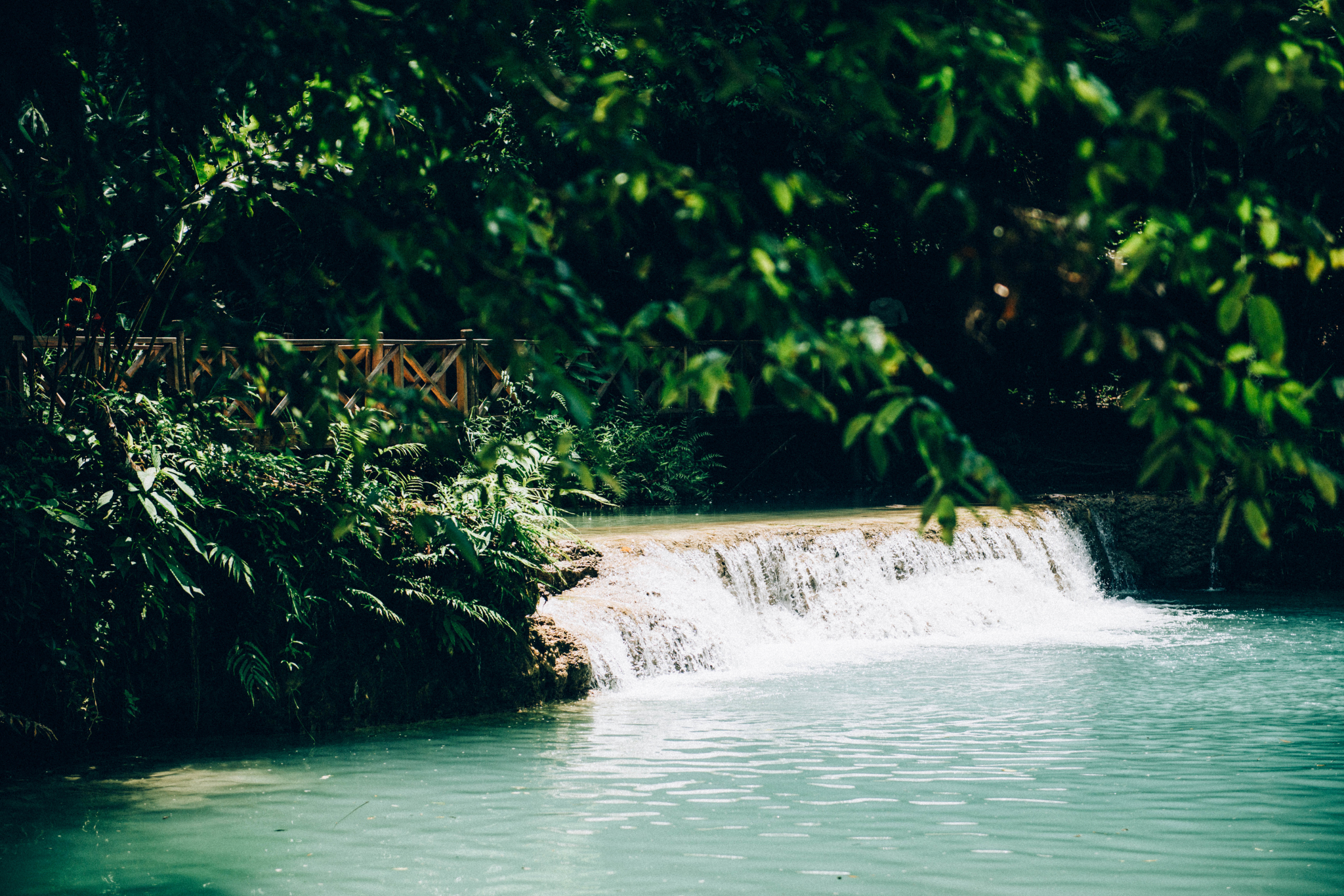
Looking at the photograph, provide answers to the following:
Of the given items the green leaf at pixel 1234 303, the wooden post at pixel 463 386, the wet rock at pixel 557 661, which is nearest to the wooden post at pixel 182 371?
the wet rock at pixel 557 661

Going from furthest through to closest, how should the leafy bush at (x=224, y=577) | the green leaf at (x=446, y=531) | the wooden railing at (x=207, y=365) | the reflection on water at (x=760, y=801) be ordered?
the leafy bush at (x=224, y=577), the reflection on water at (x=760, y=801), the wooden railing at (x=207, y=365), the green leaf at (x=446, y=531)

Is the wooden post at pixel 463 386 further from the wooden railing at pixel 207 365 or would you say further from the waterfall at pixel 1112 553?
the waterfall at pixel 1112 553

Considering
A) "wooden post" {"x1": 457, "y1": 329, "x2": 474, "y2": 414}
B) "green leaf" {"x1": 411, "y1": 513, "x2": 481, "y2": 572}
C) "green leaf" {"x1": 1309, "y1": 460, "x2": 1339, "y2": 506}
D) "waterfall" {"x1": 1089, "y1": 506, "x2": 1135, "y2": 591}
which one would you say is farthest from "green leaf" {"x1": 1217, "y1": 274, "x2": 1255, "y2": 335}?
"waterfall" {"x1": 1089, "y1": 506, "x2": 1135, "y2": 591}

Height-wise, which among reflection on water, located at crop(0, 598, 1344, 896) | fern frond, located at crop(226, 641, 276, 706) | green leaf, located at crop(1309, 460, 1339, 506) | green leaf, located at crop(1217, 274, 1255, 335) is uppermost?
green leaf, located at crop(1217, 274, 1255, 335)

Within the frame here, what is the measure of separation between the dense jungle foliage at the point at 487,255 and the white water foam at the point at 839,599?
1.21 metres

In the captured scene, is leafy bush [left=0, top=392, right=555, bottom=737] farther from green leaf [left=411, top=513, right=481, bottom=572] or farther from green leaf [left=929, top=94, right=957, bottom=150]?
green leaf [left=929, top=94, right=957, bottom=150]

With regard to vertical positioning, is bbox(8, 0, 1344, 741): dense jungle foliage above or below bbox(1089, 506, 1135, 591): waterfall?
above

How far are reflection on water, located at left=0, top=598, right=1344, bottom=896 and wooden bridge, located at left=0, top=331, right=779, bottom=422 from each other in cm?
199

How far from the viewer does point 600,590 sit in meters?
10.1

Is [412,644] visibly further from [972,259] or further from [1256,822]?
[972,259]

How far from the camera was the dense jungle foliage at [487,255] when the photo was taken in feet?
8.38

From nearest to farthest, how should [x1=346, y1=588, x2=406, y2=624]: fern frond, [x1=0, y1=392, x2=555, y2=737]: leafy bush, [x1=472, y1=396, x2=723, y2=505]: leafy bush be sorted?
[x1=0, y1=392, x2=555, y2=737]: leafy bush
[x1=346, y1=588, x2=406, y2=624]: fern frond
[x1=472, y1=396, x2=723, y2=505]: leafy bush

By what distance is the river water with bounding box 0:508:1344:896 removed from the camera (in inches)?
204

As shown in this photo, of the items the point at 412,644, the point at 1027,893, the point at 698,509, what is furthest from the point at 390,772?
the point at 698,509
